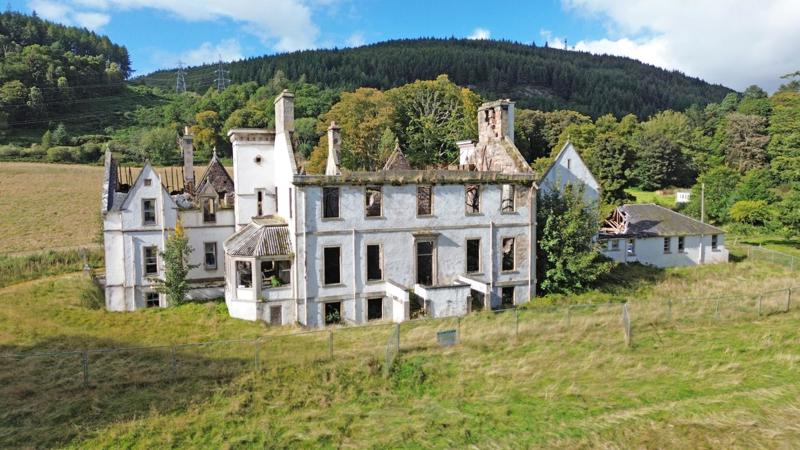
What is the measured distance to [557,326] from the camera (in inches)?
860

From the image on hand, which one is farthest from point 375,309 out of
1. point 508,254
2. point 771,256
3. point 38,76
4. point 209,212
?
point 38,76

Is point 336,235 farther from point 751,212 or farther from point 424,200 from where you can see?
point 751,212

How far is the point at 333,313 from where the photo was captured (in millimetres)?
26406

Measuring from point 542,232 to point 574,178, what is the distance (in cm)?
639

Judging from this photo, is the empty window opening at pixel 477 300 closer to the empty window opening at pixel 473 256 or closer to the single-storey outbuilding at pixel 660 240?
the empty window opening at pixel 473 256

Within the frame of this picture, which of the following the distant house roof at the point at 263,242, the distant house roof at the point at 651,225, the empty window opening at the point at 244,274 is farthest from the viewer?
the distant house roof at the point at 651,225

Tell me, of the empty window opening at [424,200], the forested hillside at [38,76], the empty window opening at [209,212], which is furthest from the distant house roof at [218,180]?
the forested hillside at [38,76]

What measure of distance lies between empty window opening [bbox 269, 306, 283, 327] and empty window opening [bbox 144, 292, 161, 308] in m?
9.42

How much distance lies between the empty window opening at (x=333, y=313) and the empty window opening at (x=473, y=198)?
839 centimetres

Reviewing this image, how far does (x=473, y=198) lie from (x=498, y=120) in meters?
4.94

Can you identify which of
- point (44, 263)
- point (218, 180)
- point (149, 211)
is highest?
point (218, 180)

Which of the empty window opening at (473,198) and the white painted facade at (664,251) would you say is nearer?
the empty window opening at (473,198)

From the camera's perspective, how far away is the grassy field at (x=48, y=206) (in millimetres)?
50781

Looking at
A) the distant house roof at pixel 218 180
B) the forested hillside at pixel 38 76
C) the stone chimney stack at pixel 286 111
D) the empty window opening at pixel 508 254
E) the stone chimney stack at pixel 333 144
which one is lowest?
the empty window opening at pixel 508 254
